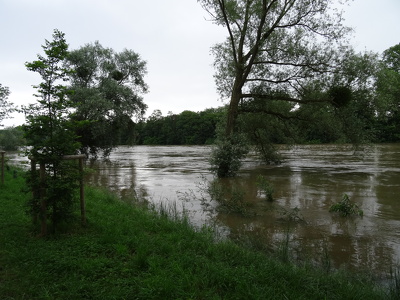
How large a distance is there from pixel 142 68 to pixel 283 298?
26.1 metres

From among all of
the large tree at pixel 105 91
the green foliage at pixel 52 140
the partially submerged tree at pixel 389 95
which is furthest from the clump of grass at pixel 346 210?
the large tree at pixel 105 91

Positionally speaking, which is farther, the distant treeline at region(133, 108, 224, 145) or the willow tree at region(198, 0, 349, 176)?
the distant treeline at region(133, 108, 224, 145)

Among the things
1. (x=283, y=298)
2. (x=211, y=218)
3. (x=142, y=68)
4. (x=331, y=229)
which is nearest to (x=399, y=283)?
(x=283, y=298)

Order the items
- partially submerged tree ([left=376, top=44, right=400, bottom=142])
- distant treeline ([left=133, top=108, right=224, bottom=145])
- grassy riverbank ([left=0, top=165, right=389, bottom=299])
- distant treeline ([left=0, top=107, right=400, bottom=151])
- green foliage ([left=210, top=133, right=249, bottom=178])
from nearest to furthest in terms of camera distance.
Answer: grassy riverbank ([left=0, top=165, right=389, bottom=299]) < partially submerged tree ([left=376, top=44, right=400, bottom=142]) < green foliage ([left=210, top=133, right=249, bottom=178]) < distant treeline ([left=0, top=107, right=400, bottom=151]) < distant treeline ([left=133, top=108, right=224, bottom=145])

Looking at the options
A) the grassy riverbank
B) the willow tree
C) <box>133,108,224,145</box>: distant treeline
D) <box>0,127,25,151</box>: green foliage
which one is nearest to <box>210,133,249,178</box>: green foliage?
the willow tree

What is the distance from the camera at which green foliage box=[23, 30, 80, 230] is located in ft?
18.4

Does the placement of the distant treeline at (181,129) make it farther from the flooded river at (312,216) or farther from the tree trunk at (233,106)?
the flooded river at (312,216)

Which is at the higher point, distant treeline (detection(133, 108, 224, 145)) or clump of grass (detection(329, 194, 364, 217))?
distant treeline (detection(133, 108, 224, 145))

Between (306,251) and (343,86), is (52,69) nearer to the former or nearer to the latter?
(306,251)

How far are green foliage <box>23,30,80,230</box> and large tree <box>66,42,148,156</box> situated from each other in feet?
57.7

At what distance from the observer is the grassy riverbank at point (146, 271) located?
3857mm

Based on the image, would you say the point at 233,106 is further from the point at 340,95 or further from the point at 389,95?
the point at 389,95

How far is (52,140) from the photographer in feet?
18.7

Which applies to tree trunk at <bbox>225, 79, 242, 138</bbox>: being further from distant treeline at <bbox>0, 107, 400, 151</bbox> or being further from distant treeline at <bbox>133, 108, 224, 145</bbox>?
distant treeline at <bbox>133, 108, 224, 145</bbox>
